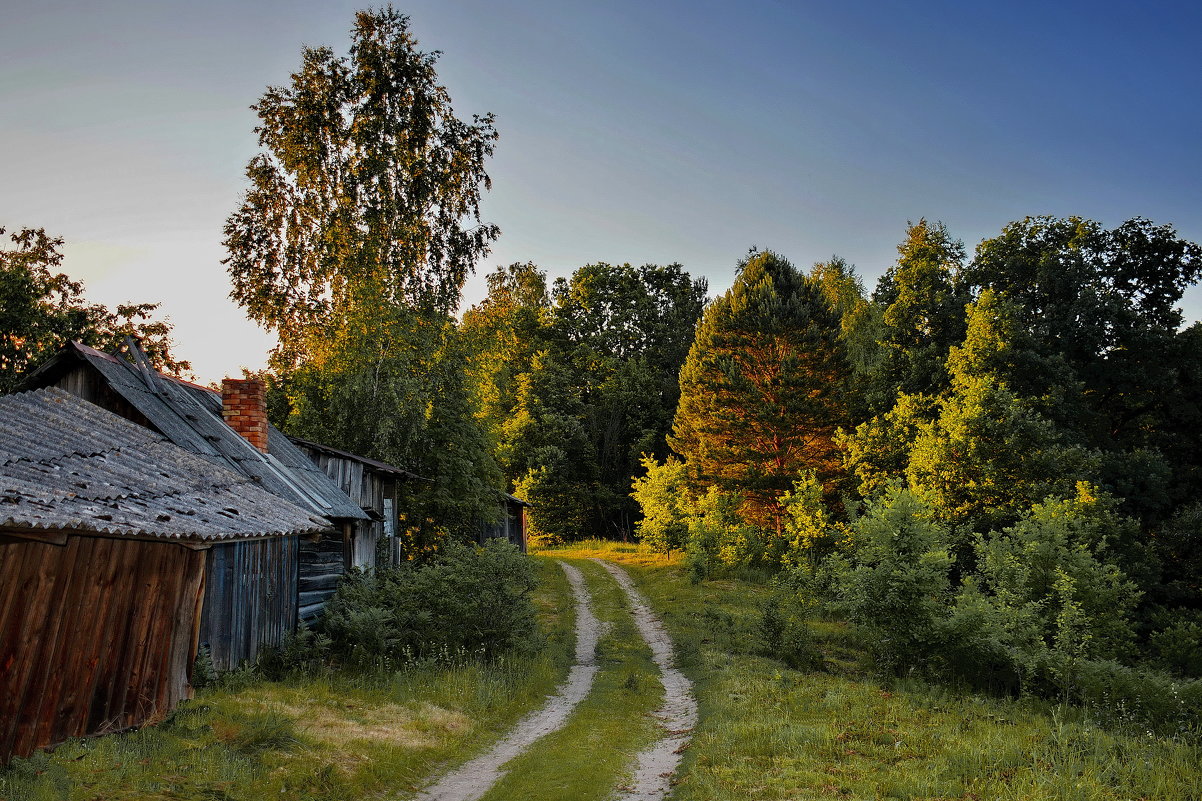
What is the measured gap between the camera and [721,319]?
110 ft

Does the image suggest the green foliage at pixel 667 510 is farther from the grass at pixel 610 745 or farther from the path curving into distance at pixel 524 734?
the grass at pixel 610 745

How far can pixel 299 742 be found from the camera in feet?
28.6

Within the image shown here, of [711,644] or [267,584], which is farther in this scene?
[711,644]

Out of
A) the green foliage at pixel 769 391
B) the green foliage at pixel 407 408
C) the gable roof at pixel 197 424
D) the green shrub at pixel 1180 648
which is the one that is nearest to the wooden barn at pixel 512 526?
the green foliage at pixel 407 408

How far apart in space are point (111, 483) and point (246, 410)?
7588 millimetres

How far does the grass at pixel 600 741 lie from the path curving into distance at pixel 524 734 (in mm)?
189

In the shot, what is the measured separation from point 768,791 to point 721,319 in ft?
88.4

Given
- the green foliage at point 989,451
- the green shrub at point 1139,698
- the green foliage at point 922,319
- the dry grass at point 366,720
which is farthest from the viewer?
the green foliage at point 922,319

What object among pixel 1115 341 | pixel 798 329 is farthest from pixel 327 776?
pixel 1115 341

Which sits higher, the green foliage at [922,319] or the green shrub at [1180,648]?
the green foliage at [922,319]

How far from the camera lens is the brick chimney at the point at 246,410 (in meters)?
15.9

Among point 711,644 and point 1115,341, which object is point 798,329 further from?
point 711,644

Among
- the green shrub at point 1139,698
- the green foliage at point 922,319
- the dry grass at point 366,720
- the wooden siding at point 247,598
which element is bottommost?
the green shrub at point 1139,698

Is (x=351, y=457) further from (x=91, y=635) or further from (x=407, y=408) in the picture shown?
(x=91, y=635)
